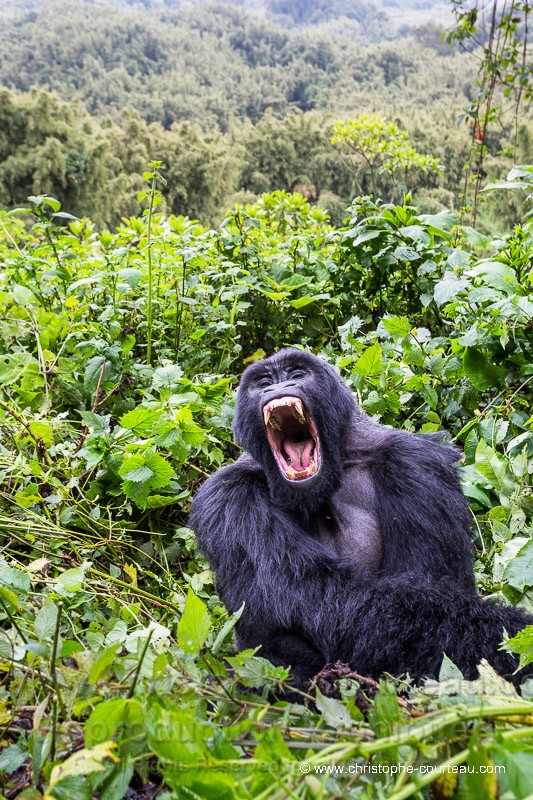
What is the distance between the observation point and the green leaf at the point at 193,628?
57.1 inches

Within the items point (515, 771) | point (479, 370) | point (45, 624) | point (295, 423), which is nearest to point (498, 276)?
point (479, 370)

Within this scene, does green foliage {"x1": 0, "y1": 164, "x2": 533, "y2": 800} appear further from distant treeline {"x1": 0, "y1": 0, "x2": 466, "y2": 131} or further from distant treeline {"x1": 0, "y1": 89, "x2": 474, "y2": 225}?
distant treeline {"x1": 0, "y1": 0, "x2": 466, "y2": 131}

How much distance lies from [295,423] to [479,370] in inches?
47.5

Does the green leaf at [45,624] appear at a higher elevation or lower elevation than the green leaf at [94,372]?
higher

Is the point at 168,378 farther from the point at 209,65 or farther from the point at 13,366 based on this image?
the point at 209,65

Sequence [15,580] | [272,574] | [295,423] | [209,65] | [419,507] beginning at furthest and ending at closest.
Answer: [209,65], [295,423], [419,507], [272,574], [15,580]

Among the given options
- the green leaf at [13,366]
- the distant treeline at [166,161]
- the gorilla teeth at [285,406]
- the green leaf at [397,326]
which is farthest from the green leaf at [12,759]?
the distant treeline at [166,161]

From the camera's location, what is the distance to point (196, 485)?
3.85 m

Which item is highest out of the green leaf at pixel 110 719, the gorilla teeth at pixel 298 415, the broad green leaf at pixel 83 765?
the broad green leaf at pixel 83 765

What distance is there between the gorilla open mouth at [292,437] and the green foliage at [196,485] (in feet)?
1.31

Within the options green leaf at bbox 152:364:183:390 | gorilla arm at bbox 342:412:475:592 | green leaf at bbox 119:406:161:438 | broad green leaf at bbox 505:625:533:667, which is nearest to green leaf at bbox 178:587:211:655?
broad green leaf at bbox 505:625:533:667

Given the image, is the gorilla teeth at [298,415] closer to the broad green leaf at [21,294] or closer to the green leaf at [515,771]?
the green leaf at [515,771]

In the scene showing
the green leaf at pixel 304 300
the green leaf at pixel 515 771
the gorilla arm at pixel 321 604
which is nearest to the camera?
the green leaf at pixel 515 771

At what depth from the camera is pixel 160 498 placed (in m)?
3.39
